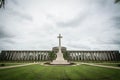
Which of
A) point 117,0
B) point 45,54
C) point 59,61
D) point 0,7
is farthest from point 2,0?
point 45,54

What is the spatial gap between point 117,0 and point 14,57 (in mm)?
113190

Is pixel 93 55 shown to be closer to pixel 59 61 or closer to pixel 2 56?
pixel 59 61

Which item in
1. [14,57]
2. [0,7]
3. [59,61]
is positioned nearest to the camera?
[0,7]

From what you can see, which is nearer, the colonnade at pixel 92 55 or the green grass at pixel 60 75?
the green grass at pixel 60 75

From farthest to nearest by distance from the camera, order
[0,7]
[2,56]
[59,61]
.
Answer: [2,56], [59,61], [0,7]

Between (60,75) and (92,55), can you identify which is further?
(92,55)

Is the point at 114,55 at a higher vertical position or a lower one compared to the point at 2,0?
lower

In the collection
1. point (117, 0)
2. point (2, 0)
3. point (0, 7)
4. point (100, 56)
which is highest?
point (117, 0)

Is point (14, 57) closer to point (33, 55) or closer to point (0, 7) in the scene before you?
point (33, 55)

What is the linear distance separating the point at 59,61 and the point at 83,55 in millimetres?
70363

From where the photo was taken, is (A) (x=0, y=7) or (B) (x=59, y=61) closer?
(A) (x=0, y=7)

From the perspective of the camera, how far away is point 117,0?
6.93 m

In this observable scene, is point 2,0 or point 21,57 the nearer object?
point 2,0

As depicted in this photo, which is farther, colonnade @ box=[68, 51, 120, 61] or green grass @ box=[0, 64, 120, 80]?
colonnade @ box=[68, 51, 120, 61]
